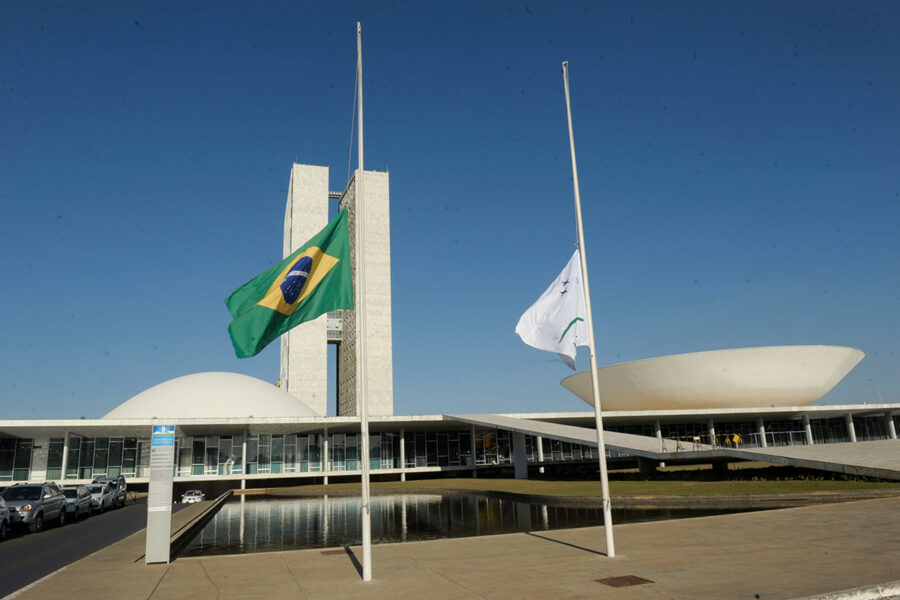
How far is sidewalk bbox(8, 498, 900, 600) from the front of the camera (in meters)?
7.91

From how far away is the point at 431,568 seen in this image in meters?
10.1

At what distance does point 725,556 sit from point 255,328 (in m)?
8.44

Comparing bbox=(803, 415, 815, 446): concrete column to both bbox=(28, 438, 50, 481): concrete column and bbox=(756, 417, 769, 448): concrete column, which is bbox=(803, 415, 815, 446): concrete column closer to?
bbox=(756, 417, 769, 448): concrete column

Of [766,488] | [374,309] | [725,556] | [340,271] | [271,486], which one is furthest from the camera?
[374,309]

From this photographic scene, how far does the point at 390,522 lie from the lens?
19.0m

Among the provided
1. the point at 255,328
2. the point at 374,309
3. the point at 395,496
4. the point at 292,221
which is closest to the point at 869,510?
the point at 255,328

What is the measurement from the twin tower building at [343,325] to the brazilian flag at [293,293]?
5989 cm

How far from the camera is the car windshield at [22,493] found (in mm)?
20562

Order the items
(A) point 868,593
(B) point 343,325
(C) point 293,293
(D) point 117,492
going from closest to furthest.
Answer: (A) point 868,593 → (C) point 293,293 → (D) point 117,492 → (B) point 343,325

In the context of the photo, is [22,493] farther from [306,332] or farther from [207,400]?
[306,332]

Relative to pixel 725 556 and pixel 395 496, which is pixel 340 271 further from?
pixel 395 496

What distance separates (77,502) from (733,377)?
45.4m

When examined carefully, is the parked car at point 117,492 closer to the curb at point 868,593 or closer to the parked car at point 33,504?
the parked car at point 33,504

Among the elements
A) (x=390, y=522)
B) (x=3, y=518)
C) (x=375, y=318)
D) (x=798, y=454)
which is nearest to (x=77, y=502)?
(x=3, y=518)
